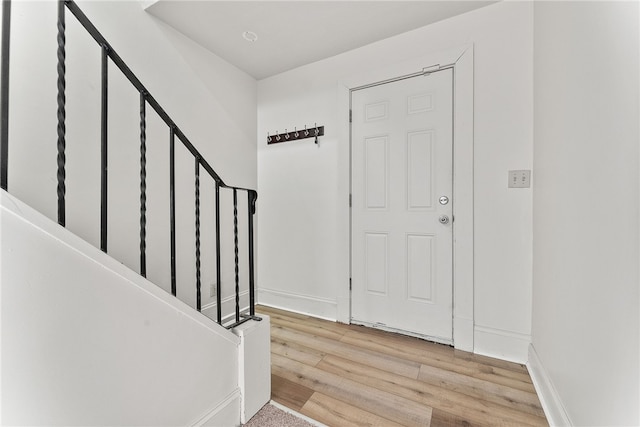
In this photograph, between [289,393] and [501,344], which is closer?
[289,393]

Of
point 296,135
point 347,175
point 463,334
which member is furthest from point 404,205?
point 296,135

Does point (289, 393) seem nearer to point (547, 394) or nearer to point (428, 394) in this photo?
point (428, 394)

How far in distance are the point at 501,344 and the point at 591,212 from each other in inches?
49.1

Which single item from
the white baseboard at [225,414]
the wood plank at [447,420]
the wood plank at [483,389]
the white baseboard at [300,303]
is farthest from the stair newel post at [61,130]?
the white baseboard at [300,303]

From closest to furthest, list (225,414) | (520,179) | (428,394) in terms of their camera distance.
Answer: (225,414), (428,394), (520,179)

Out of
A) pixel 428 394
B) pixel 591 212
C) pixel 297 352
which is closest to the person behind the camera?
pixel 591 212

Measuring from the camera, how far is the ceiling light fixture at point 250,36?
2203 millimetres

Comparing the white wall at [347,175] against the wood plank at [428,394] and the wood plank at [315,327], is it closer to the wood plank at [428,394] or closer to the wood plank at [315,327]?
the wood plank at [315,327]

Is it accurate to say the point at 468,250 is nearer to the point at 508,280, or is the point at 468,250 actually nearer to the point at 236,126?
the point at 508,280

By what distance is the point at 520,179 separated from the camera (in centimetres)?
180

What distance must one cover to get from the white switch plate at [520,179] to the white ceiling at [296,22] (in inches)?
46.5

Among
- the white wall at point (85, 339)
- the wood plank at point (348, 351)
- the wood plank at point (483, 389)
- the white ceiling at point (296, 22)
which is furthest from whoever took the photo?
the white ceiling at point (296, 22)

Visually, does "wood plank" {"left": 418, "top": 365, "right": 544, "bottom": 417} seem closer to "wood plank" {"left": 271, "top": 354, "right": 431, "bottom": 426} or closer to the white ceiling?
"wood plank" {"left": 271, "top": 354, "right": 431, "bottom": 426}

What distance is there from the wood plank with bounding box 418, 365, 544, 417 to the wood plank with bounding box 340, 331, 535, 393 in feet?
0.16
